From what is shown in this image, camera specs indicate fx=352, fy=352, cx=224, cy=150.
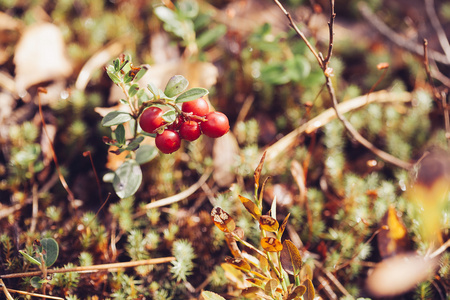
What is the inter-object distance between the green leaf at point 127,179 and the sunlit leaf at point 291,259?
778 mm

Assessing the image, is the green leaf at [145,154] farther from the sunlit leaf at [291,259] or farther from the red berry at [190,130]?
the sunlit leaf at [291,259]

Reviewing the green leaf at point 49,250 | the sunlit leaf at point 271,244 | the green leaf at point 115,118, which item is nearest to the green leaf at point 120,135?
the green leaf at point 115,118

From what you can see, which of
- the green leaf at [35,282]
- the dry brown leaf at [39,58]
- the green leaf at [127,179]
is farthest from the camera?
the dry brown leaf at [39,58]

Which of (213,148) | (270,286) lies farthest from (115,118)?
(270,286)

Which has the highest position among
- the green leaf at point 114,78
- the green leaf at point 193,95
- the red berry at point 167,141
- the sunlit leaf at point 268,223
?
the green leaf at point 114,78

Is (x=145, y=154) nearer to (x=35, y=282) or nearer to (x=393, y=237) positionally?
(x=35, y=282)

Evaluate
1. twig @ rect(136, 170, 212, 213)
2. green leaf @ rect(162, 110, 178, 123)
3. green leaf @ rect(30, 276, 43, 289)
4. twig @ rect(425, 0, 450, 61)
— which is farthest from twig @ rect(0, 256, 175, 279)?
twig @ rect(425, 0, 450, 61)

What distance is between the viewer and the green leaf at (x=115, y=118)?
1564 millimetres

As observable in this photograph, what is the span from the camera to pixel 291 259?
5.19ft

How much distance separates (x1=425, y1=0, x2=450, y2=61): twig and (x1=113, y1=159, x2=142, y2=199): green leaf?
2.44 m

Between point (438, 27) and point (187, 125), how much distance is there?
2473mm

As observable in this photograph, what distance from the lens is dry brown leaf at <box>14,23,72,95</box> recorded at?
8.20ft

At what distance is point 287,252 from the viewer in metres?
1.60

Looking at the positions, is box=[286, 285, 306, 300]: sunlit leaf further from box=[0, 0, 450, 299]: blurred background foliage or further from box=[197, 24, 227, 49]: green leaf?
box=[197, 24, 227, 49]: green leaf
